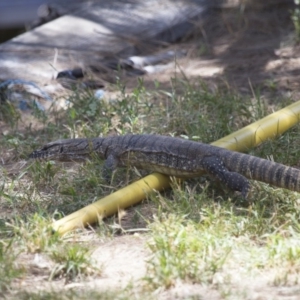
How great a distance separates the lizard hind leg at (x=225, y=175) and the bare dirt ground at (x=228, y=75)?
64cm

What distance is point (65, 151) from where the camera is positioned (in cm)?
683

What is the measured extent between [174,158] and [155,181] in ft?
0.75

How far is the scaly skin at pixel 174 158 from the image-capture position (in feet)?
18.9

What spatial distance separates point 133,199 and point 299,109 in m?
1.93

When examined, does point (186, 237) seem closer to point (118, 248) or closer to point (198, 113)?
point (118, 248)

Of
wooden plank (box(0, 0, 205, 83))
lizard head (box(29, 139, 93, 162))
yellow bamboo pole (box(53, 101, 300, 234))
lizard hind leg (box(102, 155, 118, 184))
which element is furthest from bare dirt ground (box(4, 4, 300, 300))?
lizard head (box(29, 139, 93, 162))

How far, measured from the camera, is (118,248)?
5281 mm

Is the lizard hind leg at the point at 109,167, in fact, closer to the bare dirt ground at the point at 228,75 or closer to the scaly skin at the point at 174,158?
the scaly skin at the point at 174,158

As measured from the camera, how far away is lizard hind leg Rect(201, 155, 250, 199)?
19.0 ft

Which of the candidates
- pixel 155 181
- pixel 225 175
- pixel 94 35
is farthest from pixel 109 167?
pixel 94 35

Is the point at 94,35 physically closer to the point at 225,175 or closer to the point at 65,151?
the point at 65,151

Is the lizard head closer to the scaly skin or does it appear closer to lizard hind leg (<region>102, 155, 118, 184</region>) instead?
the scaly skin

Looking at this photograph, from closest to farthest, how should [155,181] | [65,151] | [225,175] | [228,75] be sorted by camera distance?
[225,175] → [155,181] → [65,151] → [228,75]

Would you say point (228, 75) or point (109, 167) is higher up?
point (109, 167)
